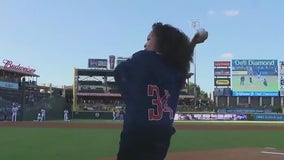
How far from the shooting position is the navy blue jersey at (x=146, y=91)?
2611 millimetres

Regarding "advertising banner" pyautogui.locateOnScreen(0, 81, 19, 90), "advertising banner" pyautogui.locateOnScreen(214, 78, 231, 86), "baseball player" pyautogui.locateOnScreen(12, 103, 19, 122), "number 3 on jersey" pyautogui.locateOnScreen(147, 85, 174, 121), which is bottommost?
"baseball player" pyautogui.locateOnScreen(12, 103, 19, 122)

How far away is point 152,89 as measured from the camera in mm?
2668

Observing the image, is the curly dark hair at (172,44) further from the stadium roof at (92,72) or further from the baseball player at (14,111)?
the stadium roof at (92,72)

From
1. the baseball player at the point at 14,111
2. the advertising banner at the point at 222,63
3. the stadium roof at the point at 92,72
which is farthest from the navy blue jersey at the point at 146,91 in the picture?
the stadium roof at the point at 92,72

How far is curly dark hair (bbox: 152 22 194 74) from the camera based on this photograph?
2.75 metres

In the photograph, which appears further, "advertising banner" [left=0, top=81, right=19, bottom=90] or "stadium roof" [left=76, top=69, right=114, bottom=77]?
"stadium roof" [left=76, top=69, right=114, bottom=77]

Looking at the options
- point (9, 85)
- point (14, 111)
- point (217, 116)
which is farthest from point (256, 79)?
point (14, 111)

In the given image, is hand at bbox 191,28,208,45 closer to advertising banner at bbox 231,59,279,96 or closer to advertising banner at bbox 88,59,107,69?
advertising banner at bbox 231,59,279,96

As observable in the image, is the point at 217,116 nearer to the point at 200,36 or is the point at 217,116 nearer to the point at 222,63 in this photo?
the point at 222,63

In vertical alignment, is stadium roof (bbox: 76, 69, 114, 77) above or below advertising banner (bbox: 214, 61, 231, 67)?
below

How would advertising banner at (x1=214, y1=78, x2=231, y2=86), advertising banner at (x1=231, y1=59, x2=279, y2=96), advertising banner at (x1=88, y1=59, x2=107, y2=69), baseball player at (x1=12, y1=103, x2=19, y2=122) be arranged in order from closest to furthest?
baseball player at (x1=12, y1=103, x2=19, y2=122)
advertising banner at (x1=231, y1=59, x2=279, y2=96)
advertising banner at (x1=214, y1=78, x2=231, y2=86)
advertising banner at (x1=88, y1=59, x2=107, y2=69)

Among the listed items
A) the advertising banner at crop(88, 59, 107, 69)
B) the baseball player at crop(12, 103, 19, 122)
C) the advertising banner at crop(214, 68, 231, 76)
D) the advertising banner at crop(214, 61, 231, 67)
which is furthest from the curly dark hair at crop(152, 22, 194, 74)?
the advertising banner at crop(88, 59, 107, 69)

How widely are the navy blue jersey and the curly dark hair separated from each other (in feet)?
0.16

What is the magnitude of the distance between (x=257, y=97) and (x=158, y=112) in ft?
231
